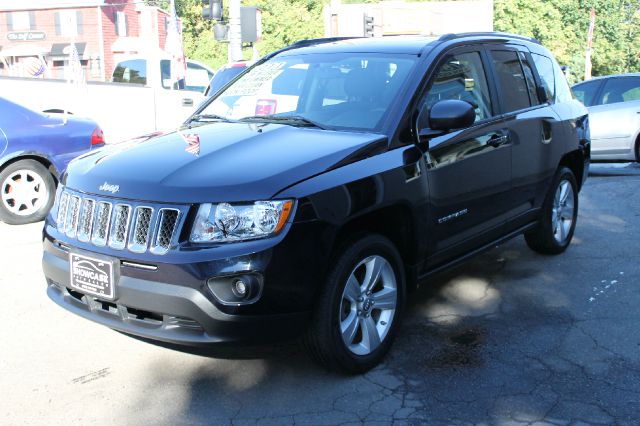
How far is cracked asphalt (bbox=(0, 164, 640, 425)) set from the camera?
365 cm

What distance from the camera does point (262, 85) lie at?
5160 millimetres

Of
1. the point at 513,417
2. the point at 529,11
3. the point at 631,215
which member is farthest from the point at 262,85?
the point at 529,11

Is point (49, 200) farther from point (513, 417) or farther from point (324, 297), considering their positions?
point (513, 417)

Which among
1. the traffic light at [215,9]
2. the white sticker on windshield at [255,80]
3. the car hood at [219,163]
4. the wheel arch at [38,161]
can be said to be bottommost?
the wheel arch at [38,161]

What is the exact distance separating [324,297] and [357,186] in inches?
23.5

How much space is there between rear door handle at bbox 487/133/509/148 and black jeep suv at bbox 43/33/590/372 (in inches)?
0.9

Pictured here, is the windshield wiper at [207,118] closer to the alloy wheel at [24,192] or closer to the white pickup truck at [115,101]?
the alloy wheel at [24,192]

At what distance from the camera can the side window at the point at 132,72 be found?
17484 millimetres

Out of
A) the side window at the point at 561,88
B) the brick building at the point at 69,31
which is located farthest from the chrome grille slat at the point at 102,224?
the brick building at the point at 69,31

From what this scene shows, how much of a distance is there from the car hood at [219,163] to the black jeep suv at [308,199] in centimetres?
1

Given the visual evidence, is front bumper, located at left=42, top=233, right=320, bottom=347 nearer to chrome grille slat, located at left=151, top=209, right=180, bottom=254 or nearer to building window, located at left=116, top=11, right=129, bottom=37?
chrome grille slat, located at left=151, top=209, right=180, bottom=254

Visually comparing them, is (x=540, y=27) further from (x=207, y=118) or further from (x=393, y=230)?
(x=393, y=230)

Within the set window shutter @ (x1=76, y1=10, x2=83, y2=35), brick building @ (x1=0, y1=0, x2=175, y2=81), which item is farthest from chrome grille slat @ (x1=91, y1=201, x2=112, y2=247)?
window shutter @ (x1=76, y1=10, x2=83, y2=35)

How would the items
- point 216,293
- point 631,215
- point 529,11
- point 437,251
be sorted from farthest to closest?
point 529,11
point 631,215
point 437,251
point 216,293
